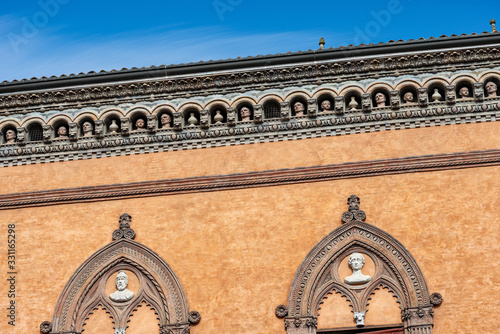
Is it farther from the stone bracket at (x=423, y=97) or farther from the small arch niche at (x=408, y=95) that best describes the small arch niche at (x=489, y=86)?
the small arch niche at (x=408, y=95)

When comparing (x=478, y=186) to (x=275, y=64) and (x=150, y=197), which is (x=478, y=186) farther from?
(x=150, y=197)

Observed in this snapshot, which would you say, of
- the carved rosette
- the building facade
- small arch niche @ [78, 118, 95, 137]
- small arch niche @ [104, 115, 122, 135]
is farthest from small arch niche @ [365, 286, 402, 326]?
small arch niche @ [78, 118, 95, 137]

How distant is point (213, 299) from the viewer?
Result: 1455 cm

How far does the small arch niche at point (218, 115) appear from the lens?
15.7 m

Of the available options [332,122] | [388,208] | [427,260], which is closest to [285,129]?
[332,122]

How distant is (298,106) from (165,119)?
2.10 m

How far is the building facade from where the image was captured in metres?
14.3

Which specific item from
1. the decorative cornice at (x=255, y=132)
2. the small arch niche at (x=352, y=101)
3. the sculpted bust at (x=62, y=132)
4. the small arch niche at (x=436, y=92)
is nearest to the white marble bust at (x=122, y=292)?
the decorative cornice at (x=255, y=132)

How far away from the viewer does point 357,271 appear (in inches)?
567

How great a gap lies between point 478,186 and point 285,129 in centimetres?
302

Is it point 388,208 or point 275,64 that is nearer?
point 388,208

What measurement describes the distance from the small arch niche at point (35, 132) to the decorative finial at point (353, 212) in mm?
5112

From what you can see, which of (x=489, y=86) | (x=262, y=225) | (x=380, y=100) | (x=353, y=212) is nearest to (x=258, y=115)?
(x=262, y=225)

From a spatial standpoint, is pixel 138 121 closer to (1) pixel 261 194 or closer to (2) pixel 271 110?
(2) pixel 271 110
